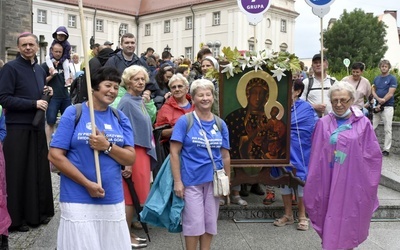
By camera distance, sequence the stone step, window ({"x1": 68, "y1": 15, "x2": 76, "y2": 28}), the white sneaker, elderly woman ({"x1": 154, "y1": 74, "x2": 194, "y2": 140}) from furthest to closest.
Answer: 1. window ({"x1": 68, "y1": 15, "x2": 76, "y2": 28})
2. the white sneaker
3. the stone step
4. elderly woman ({"x1": 154, "y1": 74, "x2": 194, "y2": 140})

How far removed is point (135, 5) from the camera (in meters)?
66.1

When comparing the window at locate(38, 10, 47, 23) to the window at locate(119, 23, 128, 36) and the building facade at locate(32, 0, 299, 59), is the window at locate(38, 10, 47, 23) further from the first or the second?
the window at locate(119, 23, 128, 36)

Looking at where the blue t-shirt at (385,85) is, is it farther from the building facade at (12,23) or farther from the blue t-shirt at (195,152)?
the building facade at (12,23)

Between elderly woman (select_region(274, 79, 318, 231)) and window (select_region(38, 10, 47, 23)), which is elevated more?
window (select_region(38, 10, 47, 23))

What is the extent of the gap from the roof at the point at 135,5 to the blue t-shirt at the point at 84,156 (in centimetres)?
5457

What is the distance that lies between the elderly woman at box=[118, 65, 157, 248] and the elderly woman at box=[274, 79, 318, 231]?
1936 millimetres

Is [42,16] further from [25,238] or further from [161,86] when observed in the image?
[25,238]

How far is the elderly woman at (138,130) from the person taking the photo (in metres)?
5.04

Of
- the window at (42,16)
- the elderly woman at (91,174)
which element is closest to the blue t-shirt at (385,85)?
the elderly woman at (91,174)

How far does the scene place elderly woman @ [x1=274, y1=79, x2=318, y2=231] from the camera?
20.5ft

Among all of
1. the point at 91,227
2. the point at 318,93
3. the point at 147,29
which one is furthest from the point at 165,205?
the point at 147,29

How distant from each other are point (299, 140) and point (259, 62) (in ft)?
3.88

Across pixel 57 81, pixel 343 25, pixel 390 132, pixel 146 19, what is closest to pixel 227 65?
pixel 57 81

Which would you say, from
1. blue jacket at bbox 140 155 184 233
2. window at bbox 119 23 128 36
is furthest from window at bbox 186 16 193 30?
blue jacket at bbox 140 155 184 233
